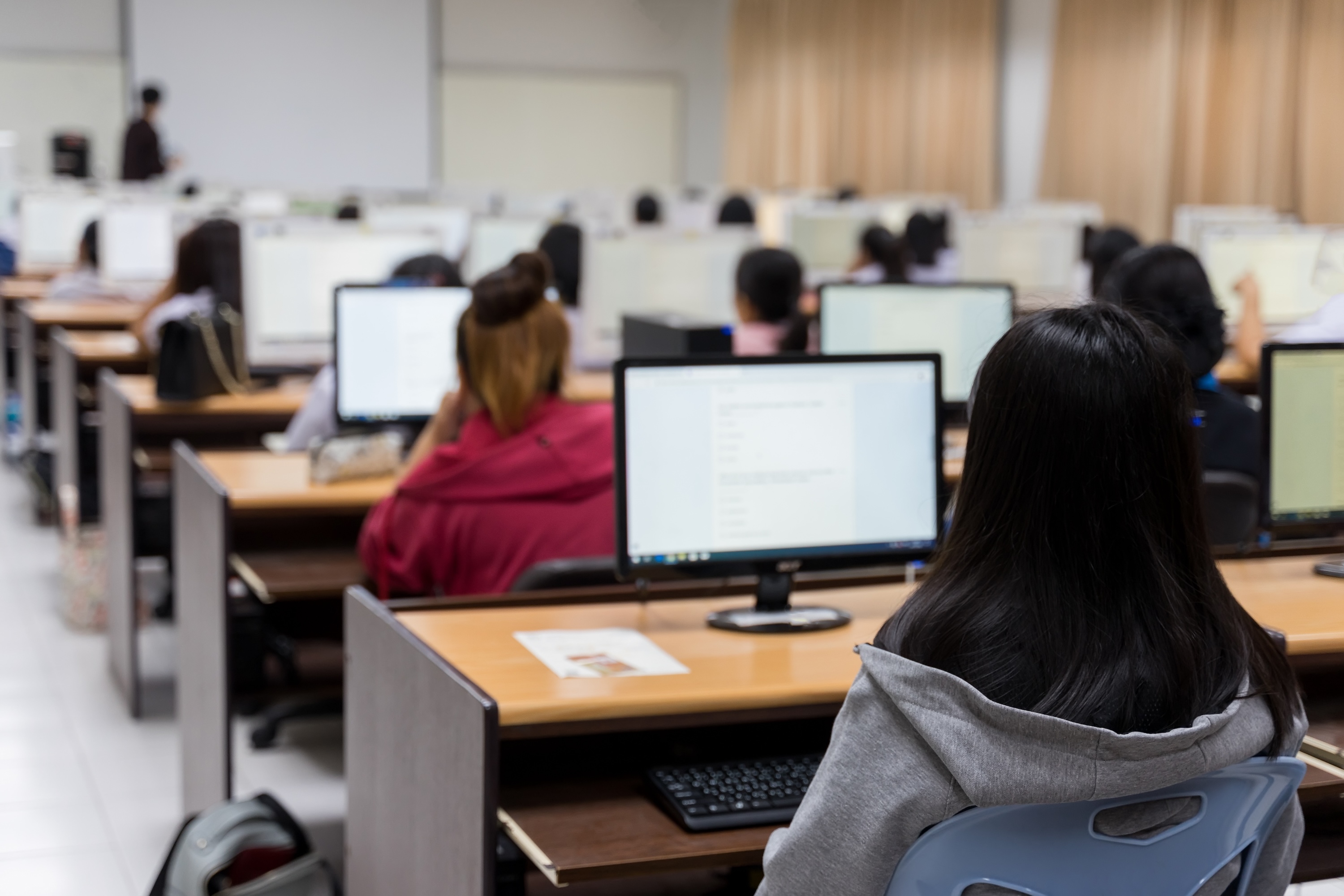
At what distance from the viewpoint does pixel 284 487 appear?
9.97 feet

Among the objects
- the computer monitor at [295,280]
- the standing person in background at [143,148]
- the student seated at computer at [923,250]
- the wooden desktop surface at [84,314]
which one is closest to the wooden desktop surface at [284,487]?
the computer monitor at [295,280]

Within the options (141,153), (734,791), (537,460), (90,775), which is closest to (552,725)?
(734,791)

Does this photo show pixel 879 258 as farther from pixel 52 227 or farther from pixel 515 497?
pixel 515 497

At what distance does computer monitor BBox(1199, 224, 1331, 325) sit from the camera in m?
5.41

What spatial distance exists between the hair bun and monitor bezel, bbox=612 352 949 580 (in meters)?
0.53

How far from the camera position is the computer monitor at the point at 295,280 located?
4438 mm

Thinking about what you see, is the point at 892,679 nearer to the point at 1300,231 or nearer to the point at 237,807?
the point at 237,807

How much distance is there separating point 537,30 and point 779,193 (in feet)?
10.8

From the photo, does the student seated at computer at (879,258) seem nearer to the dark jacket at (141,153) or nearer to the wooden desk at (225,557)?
the wooden desk at (225,557)

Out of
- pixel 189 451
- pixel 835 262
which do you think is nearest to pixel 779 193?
pixel 835 262

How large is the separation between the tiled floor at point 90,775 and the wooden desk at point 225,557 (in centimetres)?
16

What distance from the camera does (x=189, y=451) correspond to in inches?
126

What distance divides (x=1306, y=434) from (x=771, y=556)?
0.94 m

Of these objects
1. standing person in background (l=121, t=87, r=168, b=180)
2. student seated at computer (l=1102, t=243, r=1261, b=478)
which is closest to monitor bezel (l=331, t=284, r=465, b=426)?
student seated at computer (l=1102, t=243, r=1261, b=478)
